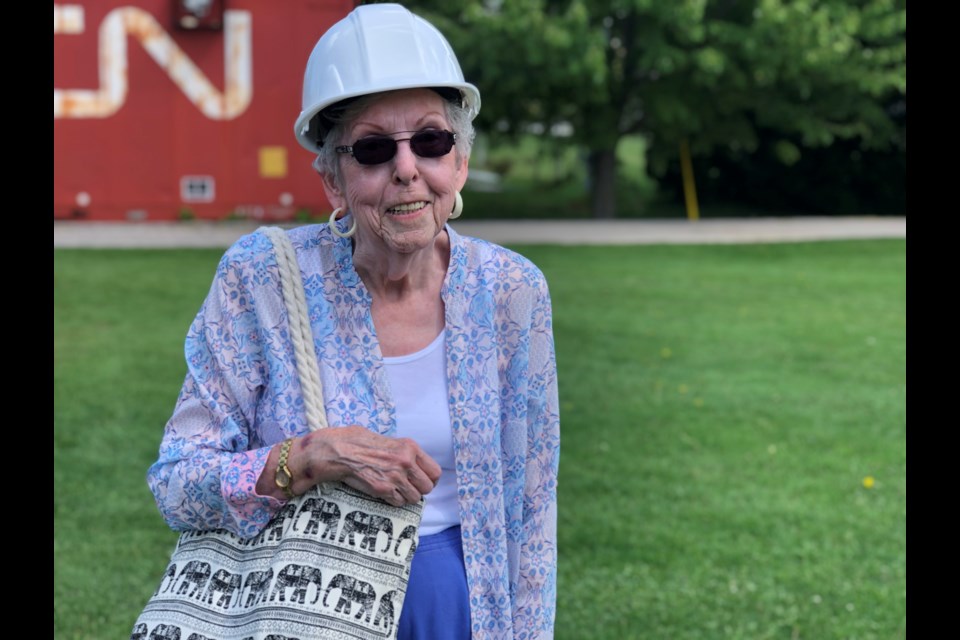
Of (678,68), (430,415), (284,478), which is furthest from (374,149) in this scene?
(678,68)

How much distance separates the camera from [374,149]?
2.27 meters

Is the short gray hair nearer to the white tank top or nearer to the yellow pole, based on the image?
the white tank top

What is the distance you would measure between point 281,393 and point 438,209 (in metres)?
0.46

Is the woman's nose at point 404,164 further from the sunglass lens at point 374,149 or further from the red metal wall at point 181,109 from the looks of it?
the red metal wall at point 181,109

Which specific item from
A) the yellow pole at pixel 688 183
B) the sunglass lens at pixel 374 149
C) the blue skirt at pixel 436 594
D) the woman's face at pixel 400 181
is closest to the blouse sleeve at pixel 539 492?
the blue skirt at pixel 436 594

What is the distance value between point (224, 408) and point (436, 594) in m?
0.53

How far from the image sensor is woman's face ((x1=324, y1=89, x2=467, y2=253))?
227 cm

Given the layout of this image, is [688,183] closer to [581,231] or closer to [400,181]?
[581,231]

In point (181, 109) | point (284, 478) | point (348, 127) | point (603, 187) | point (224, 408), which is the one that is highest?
point (181, 109)

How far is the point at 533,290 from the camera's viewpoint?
8.01 feet

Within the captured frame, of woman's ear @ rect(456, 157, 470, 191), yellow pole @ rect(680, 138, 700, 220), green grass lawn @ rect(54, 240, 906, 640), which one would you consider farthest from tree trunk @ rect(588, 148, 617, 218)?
woman's ear @ rect(456, 157, 470, 191)

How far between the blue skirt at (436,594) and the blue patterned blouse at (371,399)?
3 centimetres
